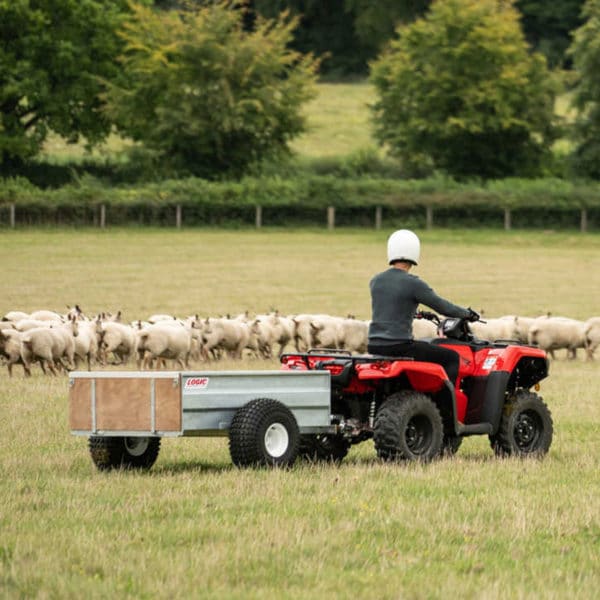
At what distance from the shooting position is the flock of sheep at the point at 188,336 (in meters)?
22.4

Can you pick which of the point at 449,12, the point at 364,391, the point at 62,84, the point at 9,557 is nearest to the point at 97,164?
the point at 62,84

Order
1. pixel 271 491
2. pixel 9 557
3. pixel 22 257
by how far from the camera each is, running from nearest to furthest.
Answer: pixel 9 557, pixel 271 491, pixel 22 257

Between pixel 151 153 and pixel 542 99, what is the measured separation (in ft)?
59.6

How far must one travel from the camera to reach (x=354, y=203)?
2277 inches

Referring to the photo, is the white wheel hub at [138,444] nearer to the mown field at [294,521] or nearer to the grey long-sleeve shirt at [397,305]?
the mown field at [294,521]

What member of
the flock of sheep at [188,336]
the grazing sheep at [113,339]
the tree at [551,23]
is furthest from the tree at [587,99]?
the grazing sheep at [113,339]

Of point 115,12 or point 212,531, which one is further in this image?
point 115,12

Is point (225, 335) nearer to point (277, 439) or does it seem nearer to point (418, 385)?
point (418, 385)

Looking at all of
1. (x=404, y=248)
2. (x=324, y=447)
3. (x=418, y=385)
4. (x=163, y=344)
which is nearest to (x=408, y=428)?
(x=418, y=385)

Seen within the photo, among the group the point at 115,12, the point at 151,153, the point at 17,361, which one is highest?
the point at 115,12

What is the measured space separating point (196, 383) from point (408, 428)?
6.39ft

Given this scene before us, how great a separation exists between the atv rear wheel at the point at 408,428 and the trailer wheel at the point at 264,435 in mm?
723

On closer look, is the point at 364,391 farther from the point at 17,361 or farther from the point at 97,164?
the point at 97,164

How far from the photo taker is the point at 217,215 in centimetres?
5722
